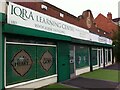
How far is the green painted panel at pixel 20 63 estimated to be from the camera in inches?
311

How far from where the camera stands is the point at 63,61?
1219cm

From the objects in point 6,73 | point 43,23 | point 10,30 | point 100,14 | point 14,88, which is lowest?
point 14,88

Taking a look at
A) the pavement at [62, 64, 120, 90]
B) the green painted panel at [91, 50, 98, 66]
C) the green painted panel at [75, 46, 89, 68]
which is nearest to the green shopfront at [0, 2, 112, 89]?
the green painted panel at [75, 46, 89, 68]

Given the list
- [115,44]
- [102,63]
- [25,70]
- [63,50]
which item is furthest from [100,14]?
[25,70]

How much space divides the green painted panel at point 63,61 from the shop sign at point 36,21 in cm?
84

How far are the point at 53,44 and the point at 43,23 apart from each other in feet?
5.91

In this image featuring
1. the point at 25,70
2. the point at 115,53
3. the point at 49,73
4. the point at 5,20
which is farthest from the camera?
the point at 115,53

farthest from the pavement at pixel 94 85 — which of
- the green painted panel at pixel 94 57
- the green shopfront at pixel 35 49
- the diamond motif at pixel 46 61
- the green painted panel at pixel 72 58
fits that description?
the green painted panel at pixel 94 57

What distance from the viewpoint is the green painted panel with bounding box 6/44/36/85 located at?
789 cm

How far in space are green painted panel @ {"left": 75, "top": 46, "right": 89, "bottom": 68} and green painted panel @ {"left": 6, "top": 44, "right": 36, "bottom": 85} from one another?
5.87 metres

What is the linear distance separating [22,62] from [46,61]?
210 cm

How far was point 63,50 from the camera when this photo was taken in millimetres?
12242

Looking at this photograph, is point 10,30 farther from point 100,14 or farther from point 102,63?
point 100,14

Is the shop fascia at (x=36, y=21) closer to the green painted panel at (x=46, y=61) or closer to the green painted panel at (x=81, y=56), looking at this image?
the green painted panel at (x=46, y=61)
